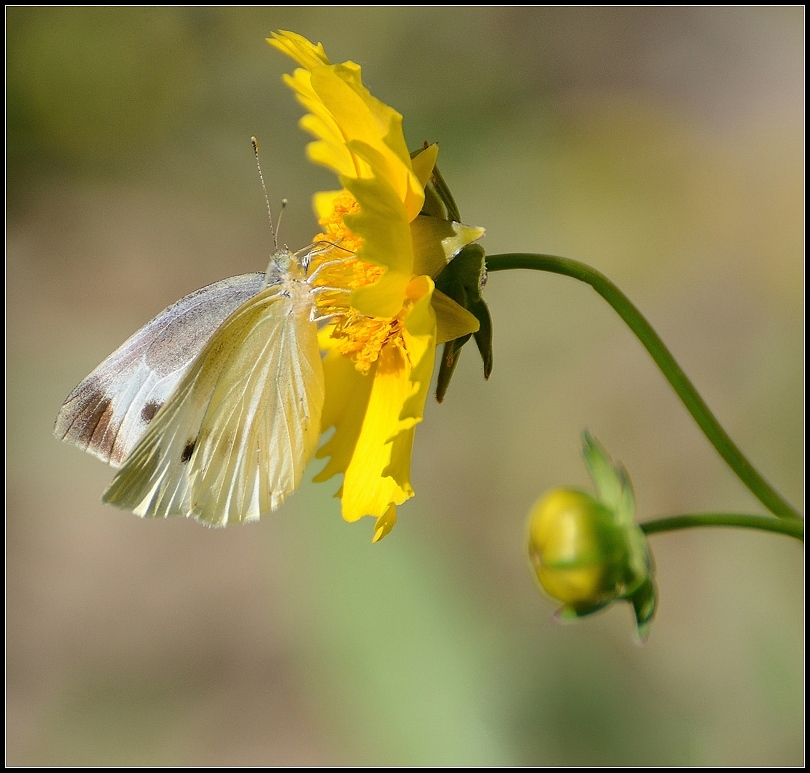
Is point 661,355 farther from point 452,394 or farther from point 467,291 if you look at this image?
point 452,394

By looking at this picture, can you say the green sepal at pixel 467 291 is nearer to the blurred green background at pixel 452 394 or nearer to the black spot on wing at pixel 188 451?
the black spot on wing at pixel 188 451

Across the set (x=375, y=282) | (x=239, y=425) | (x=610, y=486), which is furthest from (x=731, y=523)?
(x=239, y=425)

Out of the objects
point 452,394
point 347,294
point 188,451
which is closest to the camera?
point 347,294

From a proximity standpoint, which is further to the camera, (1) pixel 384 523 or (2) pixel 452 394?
(2) pixel 452 394

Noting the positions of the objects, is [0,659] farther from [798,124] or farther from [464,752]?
[798,124]

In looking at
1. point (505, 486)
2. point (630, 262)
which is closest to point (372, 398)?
point (505, 486)

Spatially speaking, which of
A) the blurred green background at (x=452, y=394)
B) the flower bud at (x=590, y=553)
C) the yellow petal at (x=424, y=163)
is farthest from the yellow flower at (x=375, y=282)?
the blurred green background at (x=452, y=394)

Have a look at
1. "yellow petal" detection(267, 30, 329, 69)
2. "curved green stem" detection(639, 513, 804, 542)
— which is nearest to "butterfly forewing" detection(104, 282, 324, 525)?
"yellow petal" detection(267, 30, 329, 69)
